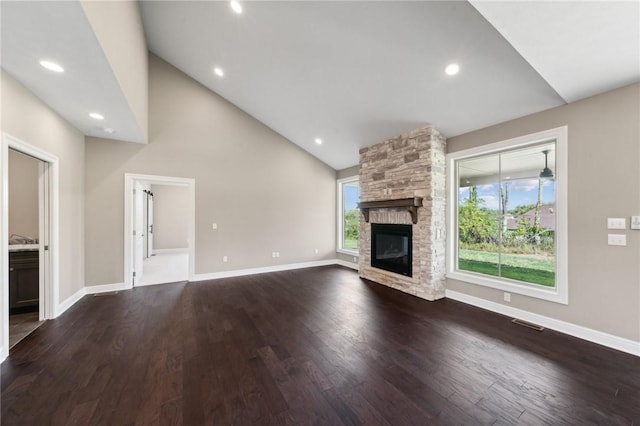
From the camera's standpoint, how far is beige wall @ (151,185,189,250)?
9.25 meters

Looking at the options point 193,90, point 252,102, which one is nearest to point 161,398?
point 252,102

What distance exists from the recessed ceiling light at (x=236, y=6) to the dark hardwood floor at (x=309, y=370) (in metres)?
4.16

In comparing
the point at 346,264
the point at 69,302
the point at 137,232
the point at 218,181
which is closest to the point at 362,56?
the point at 218,181

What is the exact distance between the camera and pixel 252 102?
5.12 meters

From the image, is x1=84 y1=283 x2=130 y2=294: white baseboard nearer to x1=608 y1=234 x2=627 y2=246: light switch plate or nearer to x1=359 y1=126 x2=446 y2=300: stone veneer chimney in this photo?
x1=359 y1=126 x2=446 y2=300: stone veneer chimney

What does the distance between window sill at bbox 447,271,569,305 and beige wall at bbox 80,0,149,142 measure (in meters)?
5.24

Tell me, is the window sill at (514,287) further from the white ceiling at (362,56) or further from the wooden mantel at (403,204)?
the white ceiling at (362,56)

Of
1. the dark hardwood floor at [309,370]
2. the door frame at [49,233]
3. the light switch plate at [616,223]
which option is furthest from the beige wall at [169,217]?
the light switch plate at [616,223]

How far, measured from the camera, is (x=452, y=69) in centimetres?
295

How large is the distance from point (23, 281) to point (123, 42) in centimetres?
358

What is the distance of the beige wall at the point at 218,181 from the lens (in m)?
4.38

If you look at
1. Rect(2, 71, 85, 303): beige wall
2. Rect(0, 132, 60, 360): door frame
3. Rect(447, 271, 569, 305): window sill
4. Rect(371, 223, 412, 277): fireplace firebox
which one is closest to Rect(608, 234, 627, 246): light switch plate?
Rect(447, 271, 569, 305): window sill

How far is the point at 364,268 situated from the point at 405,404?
143 inches

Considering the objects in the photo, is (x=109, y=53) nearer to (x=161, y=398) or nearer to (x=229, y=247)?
(x=161, y=398)
